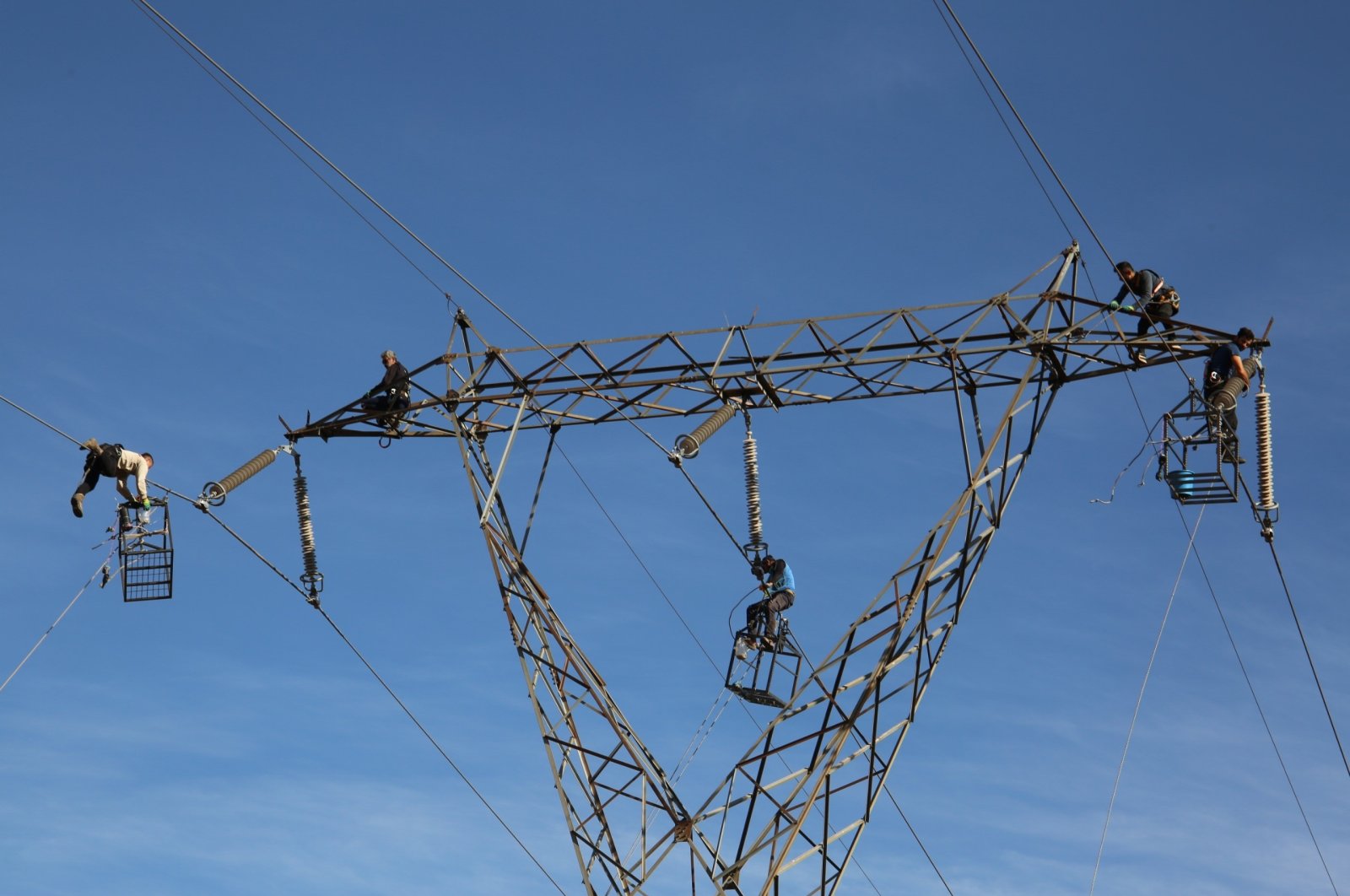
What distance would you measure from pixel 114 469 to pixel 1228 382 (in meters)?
13.9

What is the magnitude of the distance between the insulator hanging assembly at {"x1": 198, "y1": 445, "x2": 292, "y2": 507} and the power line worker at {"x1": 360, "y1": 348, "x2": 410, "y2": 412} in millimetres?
1499

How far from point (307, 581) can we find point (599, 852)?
591 centimetres

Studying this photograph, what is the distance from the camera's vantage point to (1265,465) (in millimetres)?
26703

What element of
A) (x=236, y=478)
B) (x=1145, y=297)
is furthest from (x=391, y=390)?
(x=1145, y=297)

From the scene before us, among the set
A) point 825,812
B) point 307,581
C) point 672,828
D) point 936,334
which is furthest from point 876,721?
point 307,581

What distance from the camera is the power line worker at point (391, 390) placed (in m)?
29.5

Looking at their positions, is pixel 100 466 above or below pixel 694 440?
above

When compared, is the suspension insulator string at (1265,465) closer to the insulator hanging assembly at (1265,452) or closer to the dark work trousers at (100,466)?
the insulator hanging assembly at (1265,452)

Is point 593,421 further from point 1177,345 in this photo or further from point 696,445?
point 1177,345

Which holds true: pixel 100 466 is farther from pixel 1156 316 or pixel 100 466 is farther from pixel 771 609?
pixel 1156 316

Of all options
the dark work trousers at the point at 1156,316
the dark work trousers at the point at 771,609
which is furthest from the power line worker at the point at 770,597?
the dark work trousers at the point at 1156,316

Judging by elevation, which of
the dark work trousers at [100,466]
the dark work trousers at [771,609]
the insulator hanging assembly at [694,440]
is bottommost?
the dark work trousers at [771,609]

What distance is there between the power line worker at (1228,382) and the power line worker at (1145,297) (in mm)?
760

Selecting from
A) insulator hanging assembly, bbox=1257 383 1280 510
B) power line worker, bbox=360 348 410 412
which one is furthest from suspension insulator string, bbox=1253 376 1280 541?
power line worker, bbox=360 348 410 412
